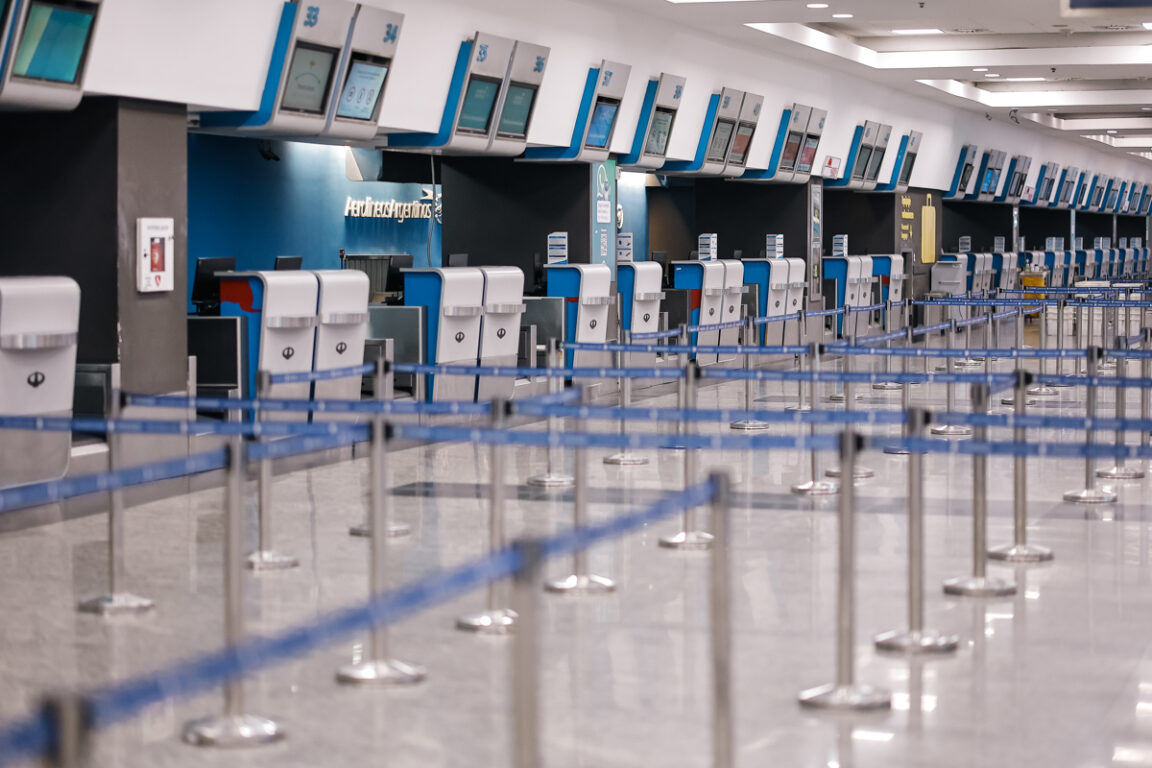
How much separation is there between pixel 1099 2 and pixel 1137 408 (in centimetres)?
478

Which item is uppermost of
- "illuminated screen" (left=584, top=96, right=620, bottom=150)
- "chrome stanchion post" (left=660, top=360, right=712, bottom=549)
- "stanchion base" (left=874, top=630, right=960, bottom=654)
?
"illuminated screen" (left=584, top=96, right=620, bottom=150)

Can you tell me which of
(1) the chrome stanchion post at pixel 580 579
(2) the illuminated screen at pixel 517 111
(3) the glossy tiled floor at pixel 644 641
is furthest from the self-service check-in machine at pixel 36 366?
(2) the illuminated screen at pixel 517 111

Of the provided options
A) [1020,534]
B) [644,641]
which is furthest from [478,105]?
[644,641]

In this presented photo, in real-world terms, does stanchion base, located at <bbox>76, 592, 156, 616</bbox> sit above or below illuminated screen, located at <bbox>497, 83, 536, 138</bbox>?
below

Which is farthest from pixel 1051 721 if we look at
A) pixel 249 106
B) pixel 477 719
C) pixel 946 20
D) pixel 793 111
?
pixel 793 111

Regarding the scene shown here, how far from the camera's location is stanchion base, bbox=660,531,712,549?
7.58m

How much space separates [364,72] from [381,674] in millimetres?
7558

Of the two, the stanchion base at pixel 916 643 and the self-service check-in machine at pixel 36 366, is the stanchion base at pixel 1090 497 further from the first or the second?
the self-service check-in machine at pixel 36 366

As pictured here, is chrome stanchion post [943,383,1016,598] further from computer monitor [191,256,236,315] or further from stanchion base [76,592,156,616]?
computer monitor [191,256,236,315]

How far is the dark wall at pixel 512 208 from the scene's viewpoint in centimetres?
1619

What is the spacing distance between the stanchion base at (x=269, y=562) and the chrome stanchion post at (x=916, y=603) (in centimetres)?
281

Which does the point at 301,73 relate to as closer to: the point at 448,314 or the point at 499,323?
the point at 448,314

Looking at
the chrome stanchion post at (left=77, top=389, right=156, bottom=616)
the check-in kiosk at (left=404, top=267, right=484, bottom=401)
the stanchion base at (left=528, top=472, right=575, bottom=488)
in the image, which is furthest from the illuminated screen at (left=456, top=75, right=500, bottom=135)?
the chrome stanchion post at (left=77, top=389, right=156, bottom=616)

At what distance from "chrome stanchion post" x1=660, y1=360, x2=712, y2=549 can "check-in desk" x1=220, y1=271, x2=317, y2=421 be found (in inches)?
132
